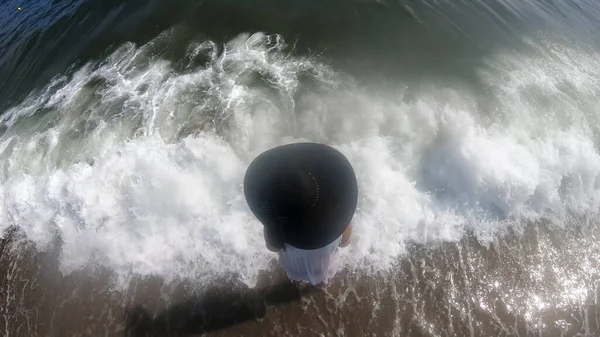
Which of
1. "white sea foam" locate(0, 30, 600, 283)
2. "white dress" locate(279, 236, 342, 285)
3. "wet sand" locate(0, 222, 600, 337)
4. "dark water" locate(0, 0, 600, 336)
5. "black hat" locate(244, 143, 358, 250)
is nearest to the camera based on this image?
"black hat" locate(244, 143, 358, 250)

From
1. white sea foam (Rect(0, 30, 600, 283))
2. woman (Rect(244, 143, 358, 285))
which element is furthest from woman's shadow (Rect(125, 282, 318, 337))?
woman (Rect(244, 143, 358, 285))

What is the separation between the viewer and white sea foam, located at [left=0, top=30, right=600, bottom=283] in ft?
21.1

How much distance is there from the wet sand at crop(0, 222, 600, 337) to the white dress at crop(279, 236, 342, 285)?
253cm

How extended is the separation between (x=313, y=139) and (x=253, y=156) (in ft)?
4.56

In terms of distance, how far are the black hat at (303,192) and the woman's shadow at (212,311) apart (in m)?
3.77

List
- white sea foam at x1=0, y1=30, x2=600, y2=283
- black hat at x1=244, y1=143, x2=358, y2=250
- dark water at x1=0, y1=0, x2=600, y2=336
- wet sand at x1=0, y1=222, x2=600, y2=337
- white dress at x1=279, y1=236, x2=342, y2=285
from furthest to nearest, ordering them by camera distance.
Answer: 1. white sea foam at x1=0, y1=30, x2=600, y2=283
2. dark water at x1=0, y1=0, x2=600, y2=336
3. wet sand at x1=0, y1=222, x2=600, y2=337
4. white dress at x1=279, y1=236, x2=342, y2=285
5. black hat at x1=244, y1=143, x2=358, y2=250

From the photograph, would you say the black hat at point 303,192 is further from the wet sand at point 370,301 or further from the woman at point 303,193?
the wet sand at point 370,301

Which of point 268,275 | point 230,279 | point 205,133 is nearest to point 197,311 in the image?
point 230,279

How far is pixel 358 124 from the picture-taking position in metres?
7.88

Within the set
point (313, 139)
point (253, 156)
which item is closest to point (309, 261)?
point (253, 156)

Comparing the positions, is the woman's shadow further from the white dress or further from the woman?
the woman

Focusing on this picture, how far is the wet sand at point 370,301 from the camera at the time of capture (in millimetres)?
5422

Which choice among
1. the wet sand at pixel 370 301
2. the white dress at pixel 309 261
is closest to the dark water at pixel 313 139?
the wet sand at pixel 370 301

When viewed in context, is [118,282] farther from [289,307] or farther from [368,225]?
[368,225]
